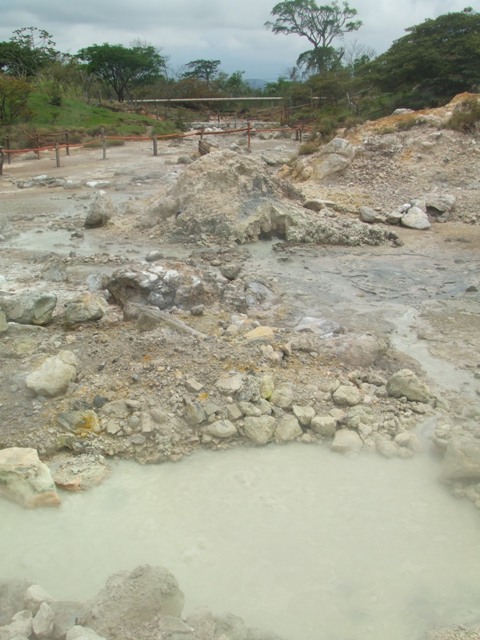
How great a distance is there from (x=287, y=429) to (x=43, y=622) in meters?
2.12

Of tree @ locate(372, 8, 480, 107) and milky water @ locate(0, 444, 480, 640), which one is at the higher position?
tree @ locate(372, 8, 480, 107)

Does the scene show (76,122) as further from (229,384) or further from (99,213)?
(229,384)

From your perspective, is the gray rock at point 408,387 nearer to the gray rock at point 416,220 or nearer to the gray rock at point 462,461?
the gray rock at point 462,461

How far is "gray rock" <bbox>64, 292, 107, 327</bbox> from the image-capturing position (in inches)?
227

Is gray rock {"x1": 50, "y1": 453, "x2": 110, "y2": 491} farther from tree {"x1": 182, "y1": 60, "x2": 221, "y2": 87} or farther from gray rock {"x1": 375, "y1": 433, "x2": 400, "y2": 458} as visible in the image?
tree {"x1": 182, "y1": 60, "x2": 221, "y2": 87}

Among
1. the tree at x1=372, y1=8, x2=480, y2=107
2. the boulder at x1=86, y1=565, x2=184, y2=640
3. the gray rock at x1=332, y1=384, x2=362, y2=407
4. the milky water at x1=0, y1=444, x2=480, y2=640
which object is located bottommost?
the milky water at x1=0, y1=444, x2=480, y2=640

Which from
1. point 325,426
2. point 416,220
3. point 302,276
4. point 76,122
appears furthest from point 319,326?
point 76,122

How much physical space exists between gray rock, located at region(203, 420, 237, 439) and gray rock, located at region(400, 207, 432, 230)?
22.8 ft

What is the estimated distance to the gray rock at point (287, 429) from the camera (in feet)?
14.0

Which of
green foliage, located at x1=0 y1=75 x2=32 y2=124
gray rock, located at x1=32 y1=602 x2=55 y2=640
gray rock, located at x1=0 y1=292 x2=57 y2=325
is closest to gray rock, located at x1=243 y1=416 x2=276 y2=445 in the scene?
gray rock, located at x1=32 y1=602 x2=55 y2=640

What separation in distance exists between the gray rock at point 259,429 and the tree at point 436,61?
19.9m

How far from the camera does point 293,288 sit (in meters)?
7.24

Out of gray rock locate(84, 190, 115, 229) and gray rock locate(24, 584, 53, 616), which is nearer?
gray rock locate(24, 584, 53, 616)

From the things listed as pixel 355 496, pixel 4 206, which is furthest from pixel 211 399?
pixel 4 206
